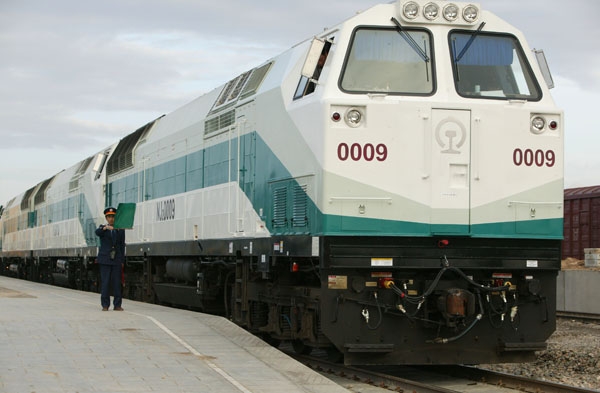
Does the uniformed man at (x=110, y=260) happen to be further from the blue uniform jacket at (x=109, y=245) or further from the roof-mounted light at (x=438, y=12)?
the roof-mounted light at (x=438, y=12)

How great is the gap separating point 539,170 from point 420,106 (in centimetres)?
161

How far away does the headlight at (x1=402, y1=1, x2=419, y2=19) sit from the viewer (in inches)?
403

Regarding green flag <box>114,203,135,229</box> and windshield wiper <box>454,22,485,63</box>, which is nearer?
windshield wiper <box>454,22,485,63</box>

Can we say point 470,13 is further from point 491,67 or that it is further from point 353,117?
point 353,117

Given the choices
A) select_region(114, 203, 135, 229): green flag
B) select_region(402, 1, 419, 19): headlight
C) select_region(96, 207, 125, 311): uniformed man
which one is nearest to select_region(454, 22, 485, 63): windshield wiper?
select_region(402, 1, 419, 19): headlight

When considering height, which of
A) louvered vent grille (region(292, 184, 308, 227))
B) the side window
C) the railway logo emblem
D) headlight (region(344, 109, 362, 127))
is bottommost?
louvered vent grille (region(292, 184, 308, 227))

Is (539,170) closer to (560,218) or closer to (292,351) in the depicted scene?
(560,218)

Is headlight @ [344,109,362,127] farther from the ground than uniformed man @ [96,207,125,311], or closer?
farther from the ground

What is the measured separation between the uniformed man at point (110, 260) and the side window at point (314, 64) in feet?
18.7

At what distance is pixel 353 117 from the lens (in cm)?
975

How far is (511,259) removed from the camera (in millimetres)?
10070

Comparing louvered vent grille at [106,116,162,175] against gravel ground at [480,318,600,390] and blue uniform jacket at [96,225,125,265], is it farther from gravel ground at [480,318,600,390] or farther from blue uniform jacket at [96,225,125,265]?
gravel ground at [480,318,600,390]

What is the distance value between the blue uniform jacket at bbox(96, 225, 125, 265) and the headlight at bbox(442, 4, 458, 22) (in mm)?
7197

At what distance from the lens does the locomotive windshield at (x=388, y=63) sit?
32.9 ft
